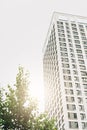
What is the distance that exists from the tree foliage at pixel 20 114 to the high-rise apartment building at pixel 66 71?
3770 cm

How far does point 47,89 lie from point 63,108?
2061 cm

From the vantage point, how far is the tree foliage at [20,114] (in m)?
12.7

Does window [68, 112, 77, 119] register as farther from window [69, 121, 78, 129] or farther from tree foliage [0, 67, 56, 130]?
tree foliage [0, 67, 56, 130]

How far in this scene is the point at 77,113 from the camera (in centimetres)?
5278

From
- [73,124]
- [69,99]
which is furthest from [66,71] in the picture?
[73,124]

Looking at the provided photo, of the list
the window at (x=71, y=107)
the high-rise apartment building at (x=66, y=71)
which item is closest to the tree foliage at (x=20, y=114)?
the high-rise apartment building at (x=66, y=71)

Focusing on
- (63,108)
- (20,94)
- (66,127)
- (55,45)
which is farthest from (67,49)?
(20,94)

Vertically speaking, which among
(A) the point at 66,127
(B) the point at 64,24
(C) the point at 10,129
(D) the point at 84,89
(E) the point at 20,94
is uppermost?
(B) the point at 64,24

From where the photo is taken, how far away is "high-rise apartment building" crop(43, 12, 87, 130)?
53.2 metres

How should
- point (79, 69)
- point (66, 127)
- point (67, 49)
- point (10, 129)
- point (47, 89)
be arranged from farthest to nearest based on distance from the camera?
point (47, 89), point (67, 49), point (79, 69), point (66, 127), point (10, 129)

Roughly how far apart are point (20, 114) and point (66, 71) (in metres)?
49.7

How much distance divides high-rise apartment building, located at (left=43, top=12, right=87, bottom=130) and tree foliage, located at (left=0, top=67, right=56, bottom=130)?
37704 millimetres

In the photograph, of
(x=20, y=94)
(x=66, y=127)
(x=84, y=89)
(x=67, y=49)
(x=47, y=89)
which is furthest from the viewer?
(x=47, y=89)

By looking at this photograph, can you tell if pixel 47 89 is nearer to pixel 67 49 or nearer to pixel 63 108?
pixel 67 49
